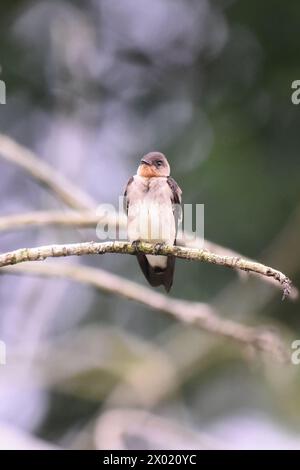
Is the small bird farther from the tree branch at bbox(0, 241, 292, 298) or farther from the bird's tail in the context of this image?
the tree branch at bbox(0, 241, 292, 298)

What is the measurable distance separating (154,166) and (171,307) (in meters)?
1.18

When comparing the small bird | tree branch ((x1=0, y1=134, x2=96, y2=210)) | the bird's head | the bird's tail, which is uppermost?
tree branch ((x1=0, y1=134, x2=96, y2=210))

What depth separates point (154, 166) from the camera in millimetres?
4652

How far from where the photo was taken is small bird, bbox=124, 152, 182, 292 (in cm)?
453

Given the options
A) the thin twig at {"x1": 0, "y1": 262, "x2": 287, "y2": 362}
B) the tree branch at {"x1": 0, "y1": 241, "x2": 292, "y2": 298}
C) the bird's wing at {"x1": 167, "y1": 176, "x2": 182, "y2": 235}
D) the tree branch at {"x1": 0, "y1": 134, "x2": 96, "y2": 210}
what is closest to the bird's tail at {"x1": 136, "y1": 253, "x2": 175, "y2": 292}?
the bird's wing at {"x1": 167, "y1": 176, "x2": 182, "y2": 235}

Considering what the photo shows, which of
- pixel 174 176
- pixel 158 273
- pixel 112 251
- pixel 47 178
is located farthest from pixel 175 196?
pixel 174 176

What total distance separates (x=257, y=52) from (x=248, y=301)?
8.83ft

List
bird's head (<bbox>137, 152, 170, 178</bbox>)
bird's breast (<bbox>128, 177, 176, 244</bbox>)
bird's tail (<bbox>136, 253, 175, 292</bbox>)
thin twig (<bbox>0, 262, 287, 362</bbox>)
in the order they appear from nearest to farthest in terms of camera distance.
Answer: bird's breast (<bbox>128, 177, 176, 244</bbox>) < bird's head (<bbox>137, 152, 170, 178</bbox>) < bird's tail (<bbox>136, 253, 175, 292</bbox>) < thin twig (<bbox>0, 262, 287, 362</bbox>)

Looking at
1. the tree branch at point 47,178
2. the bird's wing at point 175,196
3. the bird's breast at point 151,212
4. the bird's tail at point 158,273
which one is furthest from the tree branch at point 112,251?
the tree branch at point 47,178

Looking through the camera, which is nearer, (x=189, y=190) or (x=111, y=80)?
Result: (x=189, y=190)

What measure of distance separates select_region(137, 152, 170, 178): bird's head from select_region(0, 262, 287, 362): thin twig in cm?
82

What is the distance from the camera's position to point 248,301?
891 cm
